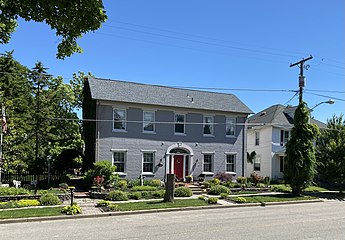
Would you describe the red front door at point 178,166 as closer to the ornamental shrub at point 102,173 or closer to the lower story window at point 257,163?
the ornamental shrub at point 102,173

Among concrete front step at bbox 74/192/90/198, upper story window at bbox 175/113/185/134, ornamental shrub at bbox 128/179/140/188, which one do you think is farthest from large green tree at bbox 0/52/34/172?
upper story window at bbox 175/113/185/134

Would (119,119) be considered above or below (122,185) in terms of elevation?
above

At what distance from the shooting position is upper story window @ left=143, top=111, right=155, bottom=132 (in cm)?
2644

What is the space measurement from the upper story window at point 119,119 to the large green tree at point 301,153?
12579 mm

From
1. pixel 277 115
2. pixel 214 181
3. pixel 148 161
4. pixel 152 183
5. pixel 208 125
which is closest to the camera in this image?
pixel 152 183

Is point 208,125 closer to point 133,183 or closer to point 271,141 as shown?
point 271,141

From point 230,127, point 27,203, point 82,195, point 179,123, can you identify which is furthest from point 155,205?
point 230,127

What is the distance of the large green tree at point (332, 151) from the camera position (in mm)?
23453

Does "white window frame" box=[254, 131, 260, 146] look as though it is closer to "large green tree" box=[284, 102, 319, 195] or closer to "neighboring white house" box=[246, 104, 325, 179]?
"neighboring white house" box=[246, 104, 325, 179]

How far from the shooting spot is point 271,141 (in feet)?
109

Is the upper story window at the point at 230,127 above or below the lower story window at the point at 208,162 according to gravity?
above

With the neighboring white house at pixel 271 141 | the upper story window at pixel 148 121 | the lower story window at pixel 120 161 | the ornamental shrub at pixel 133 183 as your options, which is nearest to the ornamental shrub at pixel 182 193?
the ornamental shrub at pixel 133 183

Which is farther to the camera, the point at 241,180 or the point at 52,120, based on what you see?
Result: the point at 52,120

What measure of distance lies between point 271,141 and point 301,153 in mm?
11194
